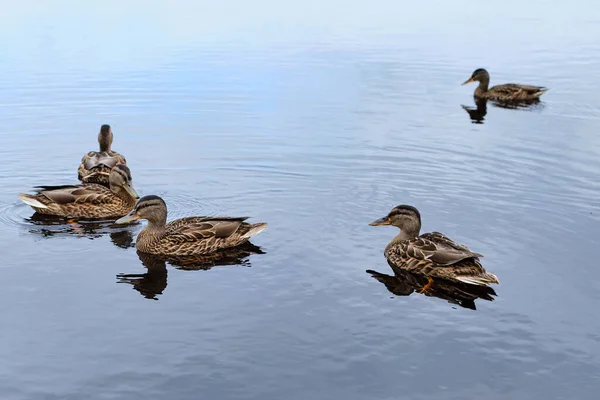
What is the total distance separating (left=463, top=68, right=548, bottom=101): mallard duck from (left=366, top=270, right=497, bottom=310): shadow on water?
14981 millimetres

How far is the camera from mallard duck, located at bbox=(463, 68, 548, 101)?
25.9 metres

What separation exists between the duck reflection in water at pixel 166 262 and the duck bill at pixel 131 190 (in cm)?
234

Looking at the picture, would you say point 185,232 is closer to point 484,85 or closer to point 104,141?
point 104,141

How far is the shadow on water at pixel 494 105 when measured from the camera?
24.1m

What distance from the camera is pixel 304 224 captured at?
47.5 feet

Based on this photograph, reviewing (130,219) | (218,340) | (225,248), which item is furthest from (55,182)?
(218,340)

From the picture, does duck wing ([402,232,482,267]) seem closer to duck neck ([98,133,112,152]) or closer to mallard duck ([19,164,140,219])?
mallard duck ([19,164,140,219])

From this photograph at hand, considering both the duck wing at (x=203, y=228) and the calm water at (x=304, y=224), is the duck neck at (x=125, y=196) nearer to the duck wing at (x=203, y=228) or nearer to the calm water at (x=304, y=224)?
the calm water at (x=304, y=224)

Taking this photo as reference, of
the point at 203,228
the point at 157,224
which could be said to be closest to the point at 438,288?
the point at 203,228

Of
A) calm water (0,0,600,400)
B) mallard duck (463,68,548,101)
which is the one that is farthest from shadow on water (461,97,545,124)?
calm water (0,0,600,400)

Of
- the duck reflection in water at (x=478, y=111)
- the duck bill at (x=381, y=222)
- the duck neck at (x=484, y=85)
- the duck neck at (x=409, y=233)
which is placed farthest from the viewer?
the duck neck at (x=484, y=85)

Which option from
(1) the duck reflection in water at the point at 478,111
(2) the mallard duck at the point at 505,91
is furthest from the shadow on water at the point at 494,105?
(2) the mallard duck at the point at 505,91

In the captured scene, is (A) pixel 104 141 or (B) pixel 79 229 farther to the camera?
(A) pixel 104 141

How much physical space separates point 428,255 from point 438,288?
59 cm
